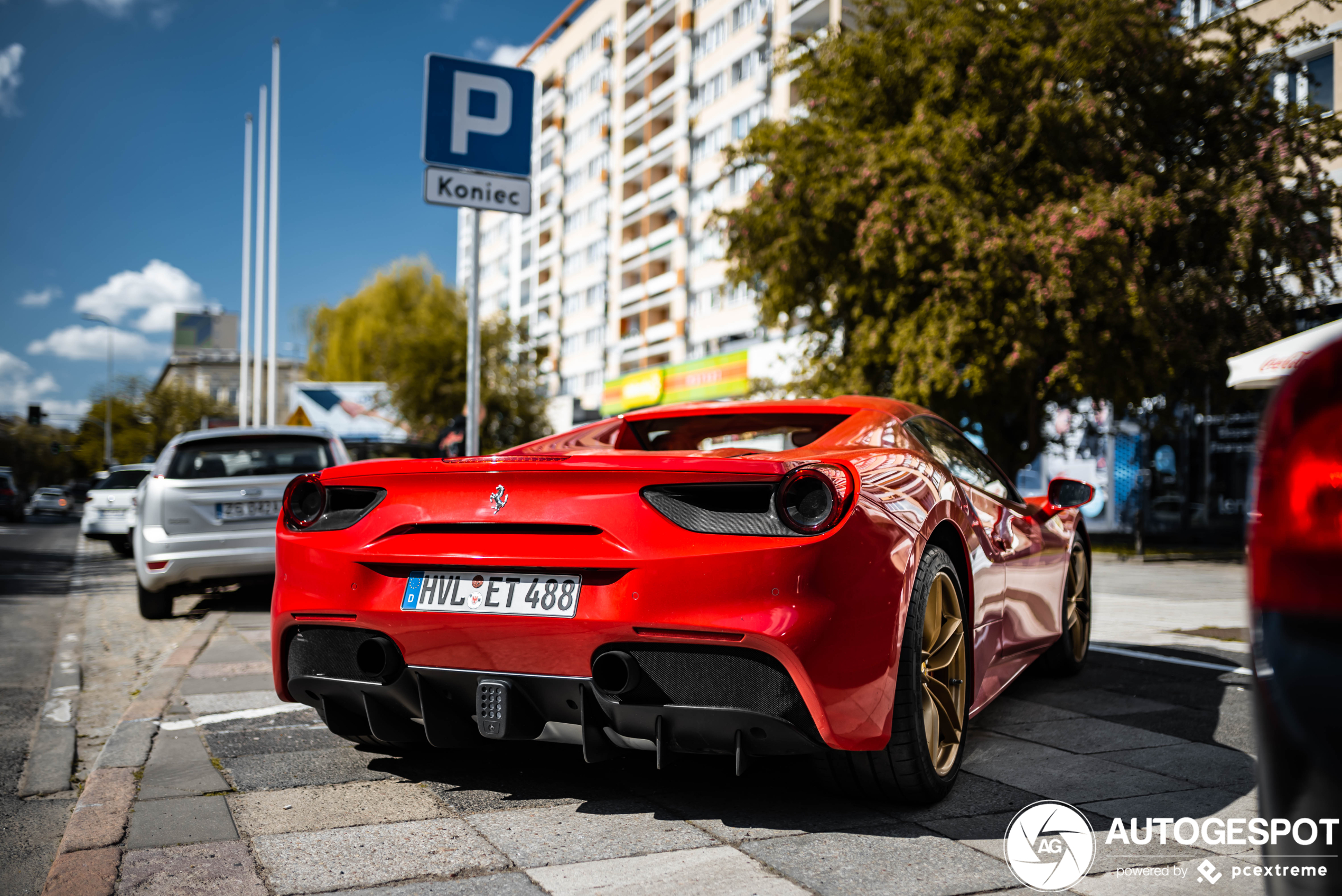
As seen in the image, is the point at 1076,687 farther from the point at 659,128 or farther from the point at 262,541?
the point at 659,128

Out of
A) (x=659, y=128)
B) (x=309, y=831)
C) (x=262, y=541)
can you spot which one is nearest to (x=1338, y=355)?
(x=309, y=831)

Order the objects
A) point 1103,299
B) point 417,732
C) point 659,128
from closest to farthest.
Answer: point 417,732, point 1103,299, point 659,128

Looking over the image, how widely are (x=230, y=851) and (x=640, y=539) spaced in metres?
1.35

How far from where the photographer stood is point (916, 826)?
3.01m

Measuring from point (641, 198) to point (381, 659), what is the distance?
172 feet

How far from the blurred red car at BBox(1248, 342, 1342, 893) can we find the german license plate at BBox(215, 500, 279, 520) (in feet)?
27.2

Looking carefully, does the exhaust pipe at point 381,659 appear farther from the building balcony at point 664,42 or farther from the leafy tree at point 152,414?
the leafy tree at point 152,414

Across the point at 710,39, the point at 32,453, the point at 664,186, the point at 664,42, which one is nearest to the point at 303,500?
the point at 710,39

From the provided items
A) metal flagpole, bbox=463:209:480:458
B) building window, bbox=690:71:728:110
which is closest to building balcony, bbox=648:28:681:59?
building window, bbox=690:71:728:110

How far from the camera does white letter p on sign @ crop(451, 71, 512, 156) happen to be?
7.03 meters

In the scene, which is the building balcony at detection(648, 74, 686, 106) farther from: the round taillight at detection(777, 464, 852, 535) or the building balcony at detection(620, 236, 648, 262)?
the round taillight at detection(777, 464, 852, 535)

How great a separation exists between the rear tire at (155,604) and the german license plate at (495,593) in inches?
272

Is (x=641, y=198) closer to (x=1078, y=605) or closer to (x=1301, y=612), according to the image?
(x=1078, y=605)

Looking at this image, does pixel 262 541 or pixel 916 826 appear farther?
pixel 262 541
